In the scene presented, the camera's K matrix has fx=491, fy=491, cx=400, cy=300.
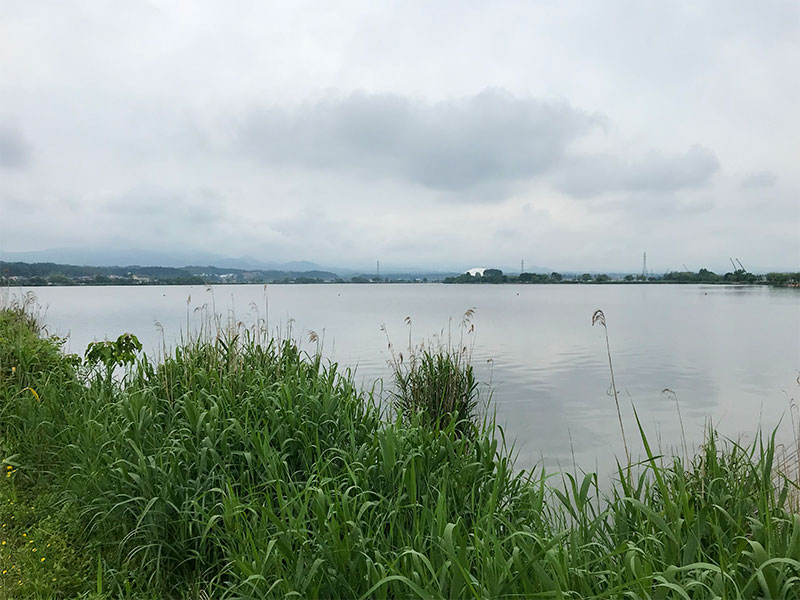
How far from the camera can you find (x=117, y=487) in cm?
363

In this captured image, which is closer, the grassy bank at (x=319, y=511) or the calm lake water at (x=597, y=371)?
the grassy bank at (x=319, y=511)

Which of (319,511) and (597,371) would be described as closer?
(319,511)

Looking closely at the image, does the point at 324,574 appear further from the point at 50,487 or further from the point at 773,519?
the point at 50,487

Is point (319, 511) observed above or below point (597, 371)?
above

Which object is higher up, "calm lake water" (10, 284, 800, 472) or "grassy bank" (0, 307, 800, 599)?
"grassy bank" (0, 307, 800, 599)

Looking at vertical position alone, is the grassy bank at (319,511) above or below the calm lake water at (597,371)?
above

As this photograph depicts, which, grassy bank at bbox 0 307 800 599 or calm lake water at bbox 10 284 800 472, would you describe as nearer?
grassy bank at bbox 0 307 800 599

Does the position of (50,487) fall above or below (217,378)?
below

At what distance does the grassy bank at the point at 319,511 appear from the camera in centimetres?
243

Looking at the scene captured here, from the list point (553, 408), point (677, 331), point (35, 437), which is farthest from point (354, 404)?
point (677, 331)

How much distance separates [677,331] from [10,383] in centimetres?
2862

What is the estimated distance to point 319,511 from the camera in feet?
8.90

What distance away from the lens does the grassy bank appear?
2.43m

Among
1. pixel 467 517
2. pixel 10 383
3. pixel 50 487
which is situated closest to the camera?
pixel 467 517
